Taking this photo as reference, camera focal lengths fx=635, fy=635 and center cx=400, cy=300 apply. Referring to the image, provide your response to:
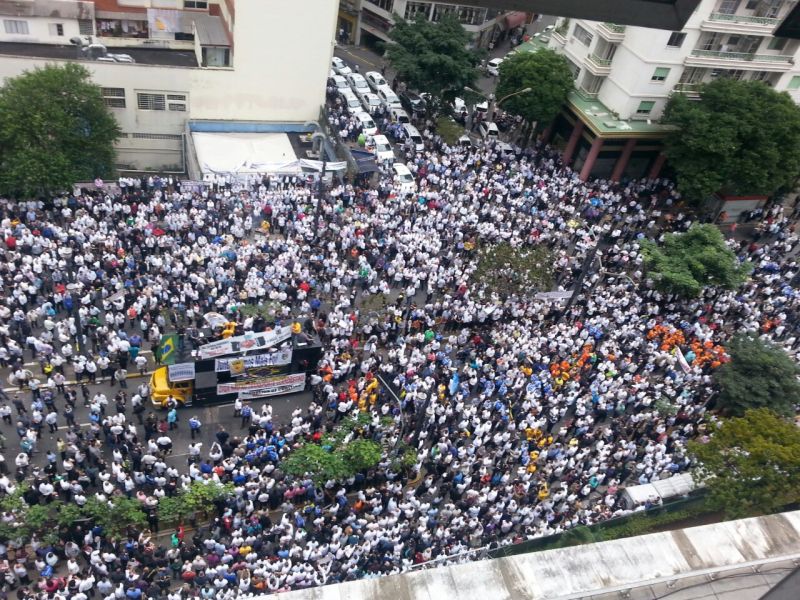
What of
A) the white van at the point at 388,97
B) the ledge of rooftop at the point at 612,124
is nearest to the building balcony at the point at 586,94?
the ledge of rooftop at the point at 612,124

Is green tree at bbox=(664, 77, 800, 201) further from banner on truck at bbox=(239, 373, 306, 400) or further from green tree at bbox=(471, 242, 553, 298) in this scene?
banner on truck at bbox=(239, 373, 306, 400)

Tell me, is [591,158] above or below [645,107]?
below

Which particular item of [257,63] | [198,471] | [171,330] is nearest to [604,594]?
[198,471]

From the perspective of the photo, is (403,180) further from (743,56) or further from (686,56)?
(743,56)

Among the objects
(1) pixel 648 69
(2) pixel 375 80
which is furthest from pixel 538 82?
(2) pixel 375 80

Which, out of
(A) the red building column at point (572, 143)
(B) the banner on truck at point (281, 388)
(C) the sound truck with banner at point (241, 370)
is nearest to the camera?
(C) the sound truck with banner at point (241, 370)

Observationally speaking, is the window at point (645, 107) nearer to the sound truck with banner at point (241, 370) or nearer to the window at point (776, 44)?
the window at point (776, 44)

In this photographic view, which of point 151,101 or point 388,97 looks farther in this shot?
point 388,97
